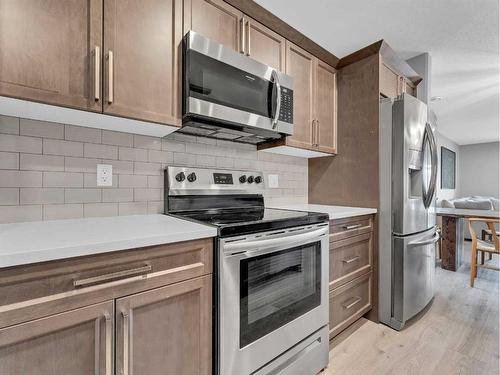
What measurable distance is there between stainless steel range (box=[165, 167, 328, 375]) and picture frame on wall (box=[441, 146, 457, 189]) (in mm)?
6971

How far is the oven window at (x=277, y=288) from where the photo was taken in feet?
3.92

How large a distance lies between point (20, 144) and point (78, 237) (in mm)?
680

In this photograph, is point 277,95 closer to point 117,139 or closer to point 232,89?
point 232,89

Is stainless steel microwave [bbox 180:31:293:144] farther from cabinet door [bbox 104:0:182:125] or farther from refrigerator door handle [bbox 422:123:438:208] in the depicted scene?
refrigerator door handle [bbox 422:123:438:208]

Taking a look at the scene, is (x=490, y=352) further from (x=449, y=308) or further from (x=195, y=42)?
(x=195, y=42)

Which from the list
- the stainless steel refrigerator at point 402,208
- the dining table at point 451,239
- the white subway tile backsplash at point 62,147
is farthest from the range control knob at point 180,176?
the dining table at point 451,239

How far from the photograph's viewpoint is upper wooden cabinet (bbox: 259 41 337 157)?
1950 millimetres

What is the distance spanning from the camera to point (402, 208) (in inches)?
76.5

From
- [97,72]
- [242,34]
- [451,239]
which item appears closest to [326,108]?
[242,34]

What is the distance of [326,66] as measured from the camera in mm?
2223

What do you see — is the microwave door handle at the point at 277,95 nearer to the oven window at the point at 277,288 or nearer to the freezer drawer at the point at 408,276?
the oven window at the point at 277,288

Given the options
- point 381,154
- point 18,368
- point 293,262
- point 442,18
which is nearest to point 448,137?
point 442,18

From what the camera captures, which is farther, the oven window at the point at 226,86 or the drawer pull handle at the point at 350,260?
the drawer pull handle at the point at 350,260

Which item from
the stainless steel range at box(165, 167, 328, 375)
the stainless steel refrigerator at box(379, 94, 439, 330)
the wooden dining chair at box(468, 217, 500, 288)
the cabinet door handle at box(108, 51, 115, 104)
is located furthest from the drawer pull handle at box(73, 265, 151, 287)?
the wooden dining chair at box(468, 217, 500, 288)
